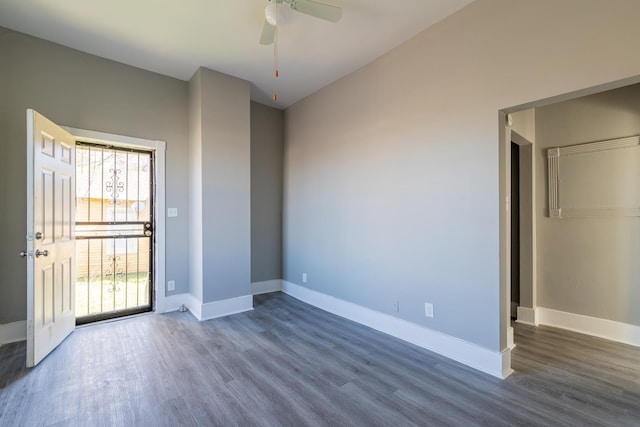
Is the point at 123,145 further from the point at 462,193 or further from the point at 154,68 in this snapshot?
the point at 462,193

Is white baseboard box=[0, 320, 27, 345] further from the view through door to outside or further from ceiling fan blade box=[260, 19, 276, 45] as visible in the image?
ceiling fan blade box=[260, 19, 276, 45]

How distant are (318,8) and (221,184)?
227 cm

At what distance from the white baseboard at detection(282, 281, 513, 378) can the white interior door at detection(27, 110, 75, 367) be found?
110 inches

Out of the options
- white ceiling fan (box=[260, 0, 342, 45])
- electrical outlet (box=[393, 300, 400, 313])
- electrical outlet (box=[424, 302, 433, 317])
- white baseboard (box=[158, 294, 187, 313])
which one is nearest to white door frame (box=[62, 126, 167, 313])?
white baseboard (box=[158, 294, 187, 313])

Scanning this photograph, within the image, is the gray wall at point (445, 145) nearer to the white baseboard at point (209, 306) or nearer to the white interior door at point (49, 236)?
the white baseboard at point (209, 306)

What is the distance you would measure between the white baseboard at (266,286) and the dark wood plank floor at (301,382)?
1428 millimetres

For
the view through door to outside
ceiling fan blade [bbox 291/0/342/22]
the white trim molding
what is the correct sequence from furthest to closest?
the white trim molding < the view through door to outside < ceiling fan blade [bbox 291/0/342/22]

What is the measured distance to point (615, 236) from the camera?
2.94 meters

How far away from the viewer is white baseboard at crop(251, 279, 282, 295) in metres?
4.57

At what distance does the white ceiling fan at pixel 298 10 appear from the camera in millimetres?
2100

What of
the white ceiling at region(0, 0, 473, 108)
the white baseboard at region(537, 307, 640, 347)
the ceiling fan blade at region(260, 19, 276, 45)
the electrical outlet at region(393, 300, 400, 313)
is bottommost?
the white baseboard at region(537, 307, 640, 347)

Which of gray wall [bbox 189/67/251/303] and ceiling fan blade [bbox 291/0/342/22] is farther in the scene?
gray wall [bbox 189/67/251/303]

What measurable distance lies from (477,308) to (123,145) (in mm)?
4218

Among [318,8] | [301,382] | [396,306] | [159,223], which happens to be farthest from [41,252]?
[396,306]
